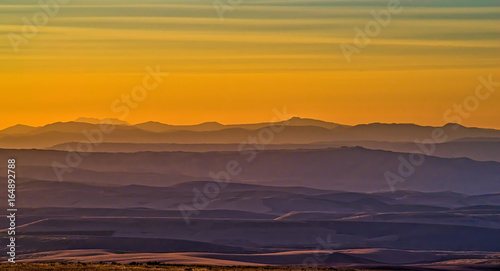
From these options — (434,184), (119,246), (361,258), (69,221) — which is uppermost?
(434,184)

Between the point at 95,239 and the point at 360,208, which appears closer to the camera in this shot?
the point at 95,239

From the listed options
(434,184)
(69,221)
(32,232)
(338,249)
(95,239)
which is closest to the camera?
(338,249)

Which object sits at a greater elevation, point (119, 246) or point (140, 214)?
point (140, 214)

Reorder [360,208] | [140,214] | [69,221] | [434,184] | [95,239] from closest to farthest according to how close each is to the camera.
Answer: [95,239]
[69,221]
[140,214]
[360,208]
[434,184]

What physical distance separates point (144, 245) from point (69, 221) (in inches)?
1069

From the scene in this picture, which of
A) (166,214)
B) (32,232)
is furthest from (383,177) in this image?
(32,232)

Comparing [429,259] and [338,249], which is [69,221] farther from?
[429,259]

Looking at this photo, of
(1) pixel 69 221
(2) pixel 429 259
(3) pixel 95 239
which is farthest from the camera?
(1) pixel 69 221

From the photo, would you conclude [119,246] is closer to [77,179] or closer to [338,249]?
[338,249]

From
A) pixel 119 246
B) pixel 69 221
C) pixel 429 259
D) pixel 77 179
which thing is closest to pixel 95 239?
pixel 119 246

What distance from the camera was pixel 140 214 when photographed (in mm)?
128625

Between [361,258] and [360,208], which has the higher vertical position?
[360,208]

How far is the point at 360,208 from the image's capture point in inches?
5482

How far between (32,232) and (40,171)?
299 feet
